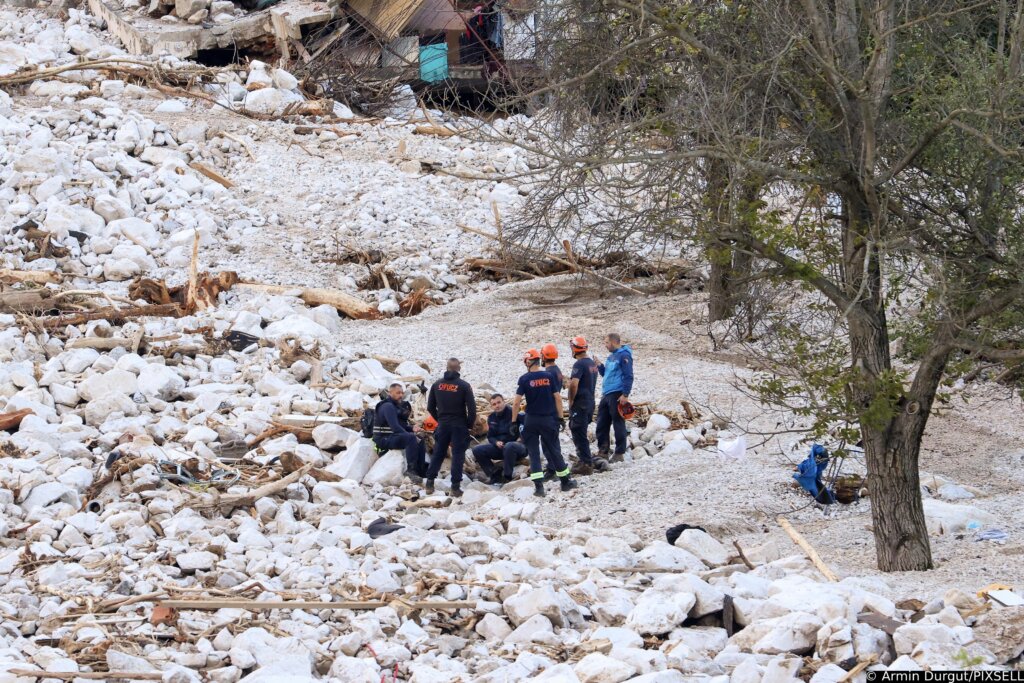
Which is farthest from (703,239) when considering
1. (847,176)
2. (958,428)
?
(958,428)

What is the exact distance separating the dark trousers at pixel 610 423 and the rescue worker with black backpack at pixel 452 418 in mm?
1377

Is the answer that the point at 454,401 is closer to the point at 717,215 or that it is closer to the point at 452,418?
the point at 452,418

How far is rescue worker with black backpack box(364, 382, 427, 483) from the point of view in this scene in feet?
34.1

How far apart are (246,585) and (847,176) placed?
15.4ft

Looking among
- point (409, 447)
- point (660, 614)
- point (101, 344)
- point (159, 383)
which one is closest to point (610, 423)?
point (409, 447)

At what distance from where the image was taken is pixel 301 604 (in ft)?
23.4

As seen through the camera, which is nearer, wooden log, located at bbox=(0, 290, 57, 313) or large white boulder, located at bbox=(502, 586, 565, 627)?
large white boulder, located at bbox=(502, 586, 565, 627)

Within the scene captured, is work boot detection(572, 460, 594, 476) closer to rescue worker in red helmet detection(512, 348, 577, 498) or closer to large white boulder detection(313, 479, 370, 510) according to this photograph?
rescue worker in red helmet detection(512, 348, 577, 498)

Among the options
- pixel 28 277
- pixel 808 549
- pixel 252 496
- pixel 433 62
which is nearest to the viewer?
pixel 808 549

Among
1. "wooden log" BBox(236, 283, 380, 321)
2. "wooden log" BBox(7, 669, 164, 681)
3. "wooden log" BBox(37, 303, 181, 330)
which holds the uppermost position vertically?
"wooden log" BBox(236, 283, 380, 321)

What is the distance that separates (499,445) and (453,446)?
2.00ft

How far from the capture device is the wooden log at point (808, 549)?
25.2 ft

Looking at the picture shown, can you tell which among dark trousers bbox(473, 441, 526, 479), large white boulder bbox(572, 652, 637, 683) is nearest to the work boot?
dark trousers bbox(473, 441, 526, 479)

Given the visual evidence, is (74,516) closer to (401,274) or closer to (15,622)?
(15,622)
